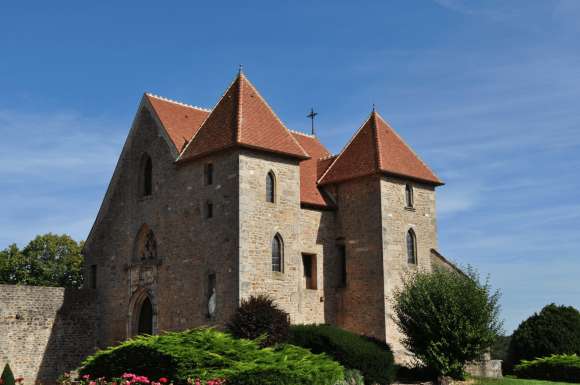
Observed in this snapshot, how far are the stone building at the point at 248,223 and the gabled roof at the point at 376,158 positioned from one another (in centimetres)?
7

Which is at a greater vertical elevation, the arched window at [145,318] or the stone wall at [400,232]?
the stone wall at [400,232]

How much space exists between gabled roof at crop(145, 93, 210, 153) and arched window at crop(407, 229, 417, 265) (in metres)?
10.2

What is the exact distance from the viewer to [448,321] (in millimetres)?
26172

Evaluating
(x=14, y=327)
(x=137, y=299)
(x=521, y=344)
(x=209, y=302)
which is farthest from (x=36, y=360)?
(x=521, y=344)

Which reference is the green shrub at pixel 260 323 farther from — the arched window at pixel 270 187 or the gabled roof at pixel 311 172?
the gabled roof at pixel 311 172

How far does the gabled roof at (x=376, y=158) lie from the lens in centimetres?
3216

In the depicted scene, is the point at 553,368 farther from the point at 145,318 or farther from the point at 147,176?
the point at 147,176

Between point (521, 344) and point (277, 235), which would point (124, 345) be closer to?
point (277, 235)

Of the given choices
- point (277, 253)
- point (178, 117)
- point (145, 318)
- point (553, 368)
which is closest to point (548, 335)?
point (553, 368)

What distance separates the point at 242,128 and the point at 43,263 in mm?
30757

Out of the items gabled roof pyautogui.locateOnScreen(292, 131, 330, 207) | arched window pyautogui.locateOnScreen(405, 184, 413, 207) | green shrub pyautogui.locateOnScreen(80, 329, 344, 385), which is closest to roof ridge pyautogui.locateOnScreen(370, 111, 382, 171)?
arched window pyautogui.locateOnScreen(405, 184, 413, 207)

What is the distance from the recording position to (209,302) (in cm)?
2833

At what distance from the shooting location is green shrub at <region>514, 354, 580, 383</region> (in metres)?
30.4

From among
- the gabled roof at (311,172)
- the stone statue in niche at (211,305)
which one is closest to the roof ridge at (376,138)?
the gabled roof at (311,172)
